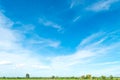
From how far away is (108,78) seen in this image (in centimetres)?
5719

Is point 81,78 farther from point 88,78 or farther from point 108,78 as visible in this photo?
point 108,78

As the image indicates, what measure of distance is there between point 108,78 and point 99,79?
3074mm

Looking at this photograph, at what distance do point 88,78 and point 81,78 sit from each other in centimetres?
160

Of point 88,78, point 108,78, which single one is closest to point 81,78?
point 88,78

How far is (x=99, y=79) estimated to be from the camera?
54906 mm

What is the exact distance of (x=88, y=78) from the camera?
58344mm

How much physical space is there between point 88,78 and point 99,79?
12.6 feet

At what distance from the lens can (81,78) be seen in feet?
189

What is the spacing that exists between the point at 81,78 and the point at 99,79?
4194 mm
